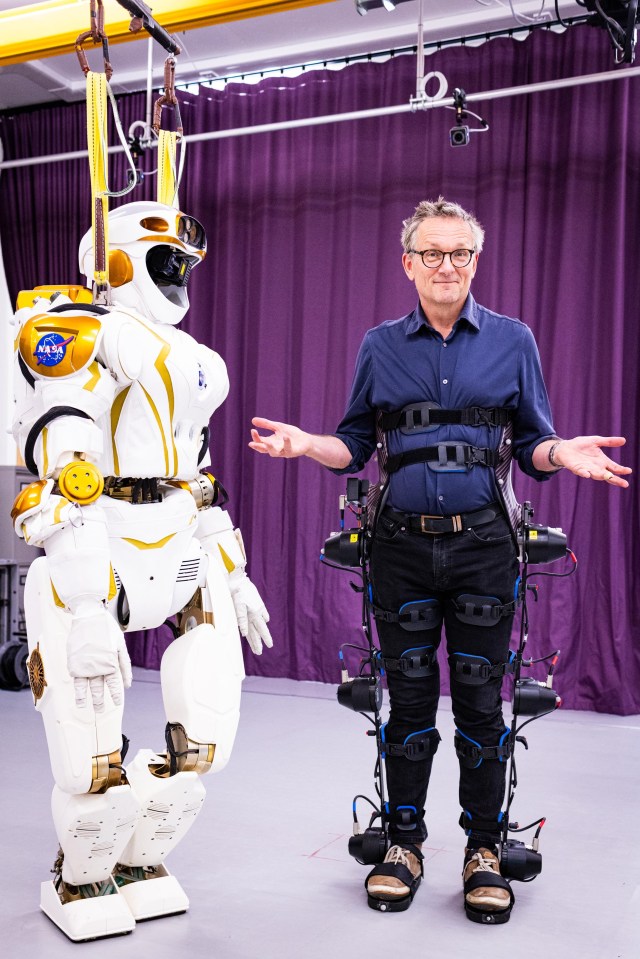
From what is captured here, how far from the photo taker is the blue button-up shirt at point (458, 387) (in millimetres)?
2408

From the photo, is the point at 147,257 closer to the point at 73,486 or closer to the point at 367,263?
the point at 73,486

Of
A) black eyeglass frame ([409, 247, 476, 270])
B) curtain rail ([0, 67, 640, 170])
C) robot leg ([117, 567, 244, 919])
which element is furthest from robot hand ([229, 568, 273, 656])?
curtain rail ([0, 67, 640, 170])

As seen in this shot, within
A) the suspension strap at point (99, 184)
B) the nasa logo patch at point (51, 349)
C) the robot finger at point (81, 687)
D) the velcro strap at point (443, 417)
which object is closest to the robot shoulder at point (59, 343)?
the nasa logo patch at point (51, 349)

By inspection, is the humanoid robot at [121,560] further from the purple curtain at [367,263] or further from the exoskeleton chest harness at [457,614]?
the purple curtain at [367,263]

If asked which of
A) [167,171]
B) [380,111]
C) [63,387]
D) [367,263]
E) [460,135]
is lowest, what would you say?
[63,387]

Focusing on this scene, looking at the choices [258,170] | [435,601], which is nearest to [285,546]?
[258,170]

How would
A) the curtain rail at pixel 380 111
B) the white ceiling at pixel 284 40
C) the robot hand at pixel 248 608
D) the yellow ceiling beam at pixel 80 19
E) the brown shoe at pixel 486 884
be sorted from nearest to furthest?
the brown shoe at pixel 486 884 → the robot hand at pixel 248 608 → the yellow ceiling beam at pixel 80 19 → the curtain rail at pixel 380 111 → the white ceiling at pixel 284 40

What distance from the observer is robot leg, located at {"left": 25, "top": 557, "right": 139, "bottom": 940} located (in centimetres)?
218

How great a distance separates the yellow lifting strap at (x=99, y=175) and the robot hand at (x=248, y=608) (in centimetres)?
82

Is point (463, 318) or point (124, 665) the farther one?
point (463, 318)

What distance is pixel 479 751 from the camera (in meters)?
2.44

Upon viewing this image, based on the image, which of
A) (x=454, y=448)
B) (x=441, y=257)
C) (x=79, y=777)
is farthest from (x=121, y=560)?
(x=441, y=257)

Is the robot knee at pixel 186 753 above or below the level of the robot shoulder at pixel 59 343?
below

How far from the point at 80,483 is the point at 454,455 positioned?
0.89 meters
